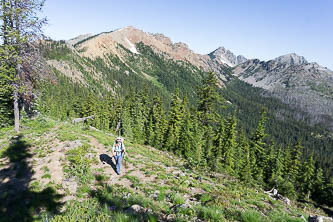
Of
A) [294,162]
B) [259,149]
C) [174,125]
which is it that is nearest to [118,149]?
[174,125]

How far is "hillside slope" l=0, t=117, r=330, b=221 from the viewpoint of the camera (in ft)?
18.5

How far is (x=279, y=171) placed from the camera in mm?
42000

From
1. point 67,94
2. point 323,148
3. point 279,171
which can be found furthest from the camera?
point 323,148

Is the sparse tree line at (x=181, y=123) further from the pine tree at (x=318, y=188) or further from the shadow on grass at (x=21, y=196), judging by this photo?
the shadow on grass at (x=21, y=196)

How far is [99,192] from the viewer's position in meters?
7.68

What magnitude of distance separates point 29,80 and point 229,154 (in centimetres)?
3238

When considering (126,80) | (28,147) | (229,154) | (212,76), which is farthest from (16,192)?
(126,80)

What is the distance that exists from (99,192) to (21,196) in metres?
3.16

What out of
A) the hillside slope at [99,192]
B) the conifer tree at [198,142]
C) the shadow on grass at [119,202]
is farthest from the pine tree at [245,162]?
the shadow on grass at [119,202]

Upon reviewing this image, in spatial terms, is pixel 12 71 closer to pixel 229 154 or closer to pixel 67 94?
pixel 229 154

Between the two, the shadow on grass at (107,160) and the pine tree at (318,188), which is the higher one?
the shadow on grass at (107,160)

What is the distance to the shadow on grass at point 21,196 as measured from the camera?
6562 millimetres

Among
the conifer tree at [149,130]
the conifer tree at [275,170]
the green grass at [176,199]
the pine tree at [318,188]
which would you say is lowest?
the pine tree at [318,188]

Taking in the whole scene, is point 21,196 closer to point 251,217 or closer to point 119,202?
point 119,202
